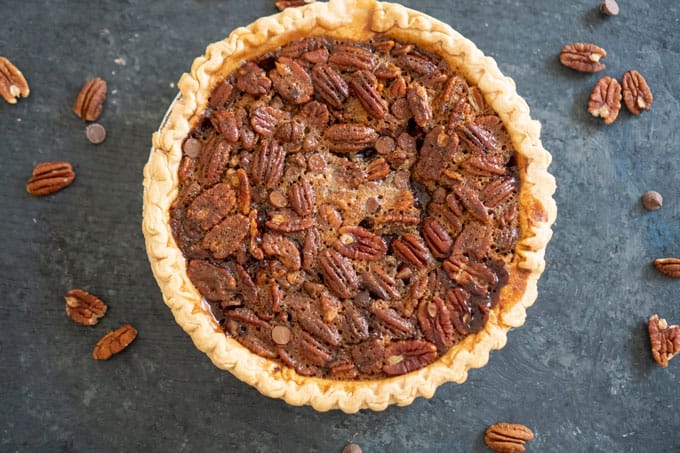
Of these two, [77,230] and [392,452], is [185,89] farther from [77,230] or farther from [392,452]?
[392,452]


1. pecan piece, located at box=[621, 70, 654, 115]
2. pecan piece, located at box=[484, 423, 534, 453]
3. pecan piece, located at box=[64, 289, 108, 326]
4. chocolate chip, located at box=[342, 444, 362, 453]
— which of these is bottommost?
chocolate chip, located at box=[342, 444, 362, 453]

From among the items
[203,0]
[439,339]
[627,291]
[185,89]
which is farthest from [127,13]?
[627,291]

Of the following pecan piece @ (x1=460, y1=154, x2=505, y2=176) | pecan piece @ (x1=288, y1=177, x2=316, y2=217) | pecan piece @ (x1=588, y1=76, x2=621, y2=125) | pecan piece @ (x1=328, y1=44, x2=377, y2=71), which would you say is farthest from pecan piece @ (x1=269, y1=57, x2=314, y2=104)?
pecan piece @ (x1=588, y1=76, x2=621, y2=125)

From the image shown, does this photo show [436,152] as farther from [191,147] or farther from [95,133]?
[95,133]

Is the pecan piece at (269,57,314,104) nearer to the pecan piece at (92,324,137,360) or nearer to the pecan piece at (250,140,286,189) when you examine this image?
the pecan piece at (250,140,286,189)

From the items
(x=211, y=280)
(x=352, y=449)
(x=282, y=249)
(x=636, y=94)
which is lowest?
(x=352, y=449)

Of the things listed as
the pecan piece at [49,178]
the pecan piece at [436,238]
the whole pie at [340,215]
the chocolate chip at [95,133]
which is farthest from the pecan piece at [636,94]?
the pecan piece at [49,178]

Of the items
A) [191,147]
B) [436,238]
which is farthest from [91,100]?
[436,238]
